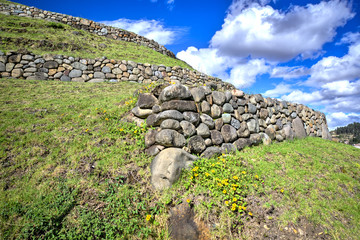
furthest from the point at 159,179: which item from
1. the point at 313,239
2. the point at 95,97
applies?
the point at 95,97

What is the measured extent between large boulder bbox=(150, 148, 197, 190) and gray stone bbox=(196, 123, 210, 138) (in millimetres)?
889

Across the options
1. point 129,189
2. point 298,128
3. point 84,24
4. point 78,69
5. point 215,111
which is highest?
point 84,24

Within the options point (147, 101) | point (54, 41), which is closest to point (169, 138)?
point (147, 101)

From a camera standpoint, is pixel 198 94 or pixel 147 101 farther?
pixel 198 94

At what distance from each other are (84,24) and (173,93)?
16513 millimetres

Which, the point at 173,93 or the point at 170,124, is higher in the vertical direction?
the point at 173,93

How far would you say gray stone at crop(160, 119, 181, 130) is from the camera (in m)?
4.27

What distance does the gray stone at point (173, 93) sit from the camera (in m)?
4.61

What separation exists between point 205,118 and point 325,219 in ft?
11.0

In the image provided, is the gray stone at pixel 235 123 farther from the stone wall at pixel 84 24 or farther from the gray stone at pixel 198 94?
the stone wall at pixel 84 24

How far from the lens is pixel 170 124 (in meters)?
4.28

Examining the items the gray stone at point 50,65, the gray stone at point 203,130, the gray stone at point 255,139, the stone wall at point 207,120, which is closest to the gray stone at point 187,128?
the stone wall at point 207,120

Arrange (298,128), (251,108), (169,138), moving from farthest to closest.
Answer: (298,128)
(251,108)
(169,138)

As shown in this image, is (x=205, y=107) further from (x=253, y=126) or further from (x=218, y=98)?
(x=253, y=126)
